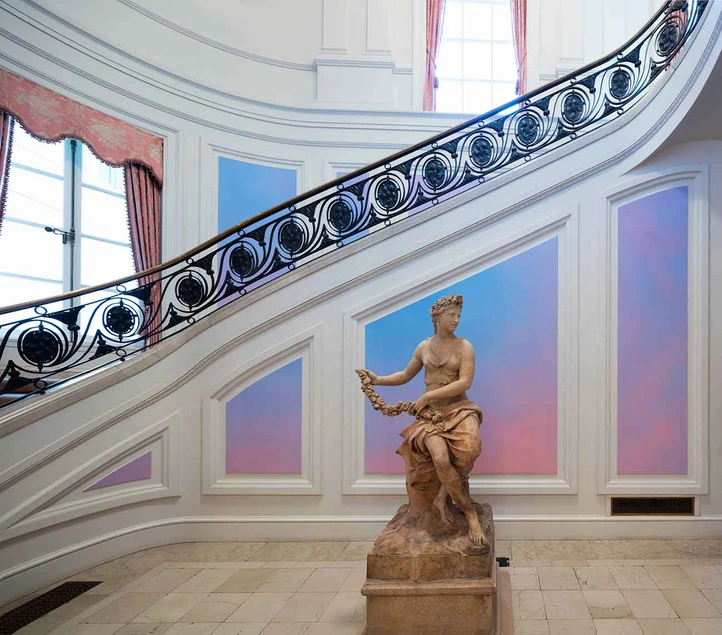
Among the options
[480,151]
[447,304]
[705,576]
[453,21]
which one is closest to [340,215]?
[480,151]

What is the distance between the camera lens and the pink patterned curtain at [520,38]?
8.03 metres

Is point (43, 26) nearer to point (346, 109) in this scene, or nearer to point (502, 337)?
point (346, 109)

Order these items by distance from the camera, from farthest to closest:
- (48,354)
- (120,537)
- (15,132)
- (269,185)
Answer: (269,185)
(15,132)
(120,537)
(48,354)

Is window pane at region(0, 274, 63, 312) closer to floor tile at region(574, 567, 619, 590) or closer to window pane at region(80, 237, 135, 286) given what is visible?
window pane at region(80, 237, 135, 286)

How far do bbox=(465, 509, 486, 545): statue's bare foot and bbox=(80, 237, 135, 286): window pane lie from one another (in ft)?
15.5

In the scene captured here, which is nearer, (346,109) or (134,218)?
(134,218)

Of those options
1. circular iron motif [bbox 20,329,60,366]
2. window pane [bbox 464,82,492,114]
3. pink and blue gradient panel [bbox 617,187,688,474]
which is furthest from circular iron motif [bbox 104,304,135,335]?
window pane [bbox 464,82,492,114]

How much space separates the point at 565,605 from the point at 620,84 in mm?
4415

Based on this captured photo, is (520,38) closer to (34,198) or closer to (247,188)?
(247,188)

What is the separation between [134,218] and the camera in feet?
19.8

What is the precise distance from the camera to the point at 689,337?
14.5 ft

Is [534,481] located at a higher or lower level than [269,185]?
lower

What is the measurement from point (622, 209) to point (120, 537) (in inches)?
198

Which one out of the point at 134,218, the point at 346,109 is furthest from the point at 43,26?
the point at 346,109
